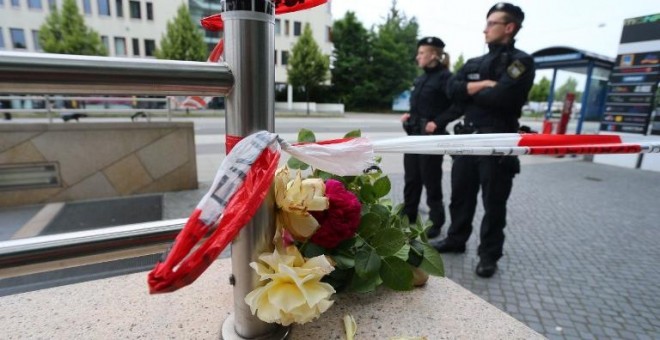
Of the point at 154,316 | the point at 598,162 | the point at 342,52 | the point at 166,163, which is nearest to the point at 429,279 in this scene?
the point at 154,316

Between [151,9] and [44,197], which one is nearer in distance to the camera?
[44,197]

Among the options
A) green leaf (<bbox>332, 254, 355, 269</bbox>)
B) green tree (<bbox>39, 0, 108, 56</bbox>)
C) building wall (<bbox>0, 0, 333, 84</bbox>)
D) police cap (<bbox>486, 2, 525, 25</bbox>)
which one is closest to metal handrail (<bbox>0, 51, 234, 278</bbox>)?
green leaf (<bbox>332, 254, 355, 269</bbox>)

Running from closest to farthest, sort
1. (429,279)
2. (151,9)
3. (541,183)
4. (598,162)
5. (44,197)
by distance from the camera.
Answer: (429,279), (44,197), (541,183), (598,162), (151,9)

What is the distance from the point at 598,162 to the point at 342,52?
28557 millimetres

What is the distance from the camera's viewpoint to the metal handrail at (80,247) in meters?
0.68

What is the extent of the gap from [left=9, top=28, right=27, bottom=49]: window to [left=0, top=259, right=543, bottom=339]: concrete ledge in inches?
1317

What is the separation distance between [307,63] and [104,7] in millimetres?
15407

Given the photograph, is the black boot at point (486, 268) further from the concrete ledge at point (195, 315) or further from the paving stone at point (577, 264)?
the concrete ledge at point (195, 315)

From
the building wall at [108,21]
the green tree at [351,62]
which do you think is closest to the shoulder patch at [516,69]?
the building wall at [108,21]

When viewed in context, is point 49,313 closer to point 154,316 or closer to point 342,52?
point 154,316

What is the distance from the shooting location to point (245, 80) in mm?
663

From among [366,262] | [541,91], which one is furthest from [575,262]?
[541,91]

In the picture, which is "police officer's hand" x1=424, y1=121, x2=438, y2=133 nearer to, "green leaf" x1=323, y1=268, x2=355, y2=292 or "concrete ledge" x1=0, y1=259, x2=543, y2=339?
"concrete ledge" x1=0, y1=259, x2=543, y2=339

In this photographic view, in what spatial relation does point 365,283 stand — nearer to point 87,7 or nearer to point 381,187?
point 381,187
